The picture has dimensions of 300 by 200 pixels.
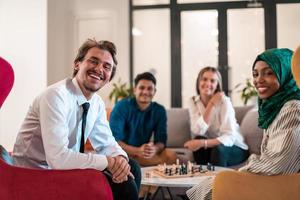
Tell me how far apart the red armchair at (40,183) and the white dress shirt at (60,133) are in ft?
0.43

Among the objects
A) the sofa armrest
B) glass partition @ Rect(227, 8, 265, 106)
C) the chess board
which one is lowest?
the chess board

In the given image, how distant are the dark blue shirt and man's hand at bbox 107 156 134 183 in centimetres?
148

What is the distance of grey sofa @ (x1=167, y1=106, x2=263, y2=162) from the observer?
350cm

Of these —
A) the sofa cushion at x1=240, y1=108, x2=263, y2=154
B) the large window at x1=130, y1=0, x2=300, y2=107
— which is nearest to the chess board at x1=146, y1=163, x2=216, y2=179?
the sofa cushion at x1=240, y1=108, x2=263, y2=154

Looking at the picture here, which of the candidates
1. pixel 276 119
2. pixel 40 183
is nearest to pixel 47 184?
pixel 40 183

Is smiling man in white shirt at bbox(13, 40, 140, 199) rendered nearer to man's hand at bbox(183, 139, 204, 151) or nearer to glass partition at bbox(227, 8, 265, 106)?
man's hand at bbox(183, 139, 204, 151)

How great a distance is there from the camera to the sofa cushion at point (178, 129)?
3834 millimetres

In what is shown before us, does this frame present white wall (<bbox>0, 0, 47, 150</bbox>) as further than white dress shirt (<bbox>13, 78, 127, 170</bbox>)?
Yes

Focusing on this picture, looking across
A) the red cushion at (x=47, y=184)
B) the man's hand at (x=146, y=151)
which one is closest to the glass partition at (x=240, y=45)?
the man's hand at (x=146, y=151)

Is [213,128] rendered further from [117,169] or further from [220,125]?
[117,169]

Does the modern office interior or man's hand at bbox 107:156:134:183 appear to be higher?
the modern office interior

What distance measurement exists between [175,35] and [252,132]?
237cm

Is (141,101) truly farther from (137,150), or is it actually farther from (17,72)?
(17,72)

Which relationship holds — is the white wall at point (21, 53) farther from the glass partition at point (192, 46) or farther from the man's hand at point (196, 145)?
the man's hand at point (196, 145)
